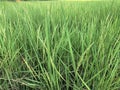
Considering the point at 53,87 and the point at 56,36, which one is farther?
the point at 56,36

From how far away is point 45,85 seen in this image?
0.54m

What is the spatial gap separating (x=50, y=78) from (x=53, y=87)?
0.08ft

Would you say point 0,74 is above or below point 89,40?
below

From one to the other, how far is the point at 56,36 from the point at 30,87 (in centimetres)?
18

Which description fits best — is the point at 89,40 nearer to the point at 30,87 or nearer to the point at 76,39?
the point at 76,39

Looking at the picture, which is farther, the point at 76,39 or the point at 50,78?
the point at 76,39

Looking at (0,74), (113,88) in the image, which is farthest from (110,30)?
(0,74)

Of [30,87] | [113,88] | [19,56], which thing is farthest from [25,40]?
[113,88]

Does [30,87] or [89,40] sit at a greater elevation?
[89,40]

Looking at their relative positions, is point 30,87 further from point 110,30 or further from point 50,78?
point 110,30

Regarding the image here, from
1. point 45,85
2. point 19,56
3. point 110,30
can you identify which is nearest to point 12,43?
point 19,56

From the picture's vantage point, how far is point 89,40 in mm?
603

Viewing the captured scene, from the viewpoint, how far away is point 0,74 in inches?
25.9

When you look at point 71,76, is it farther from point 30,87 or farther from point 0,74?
point 0,74
